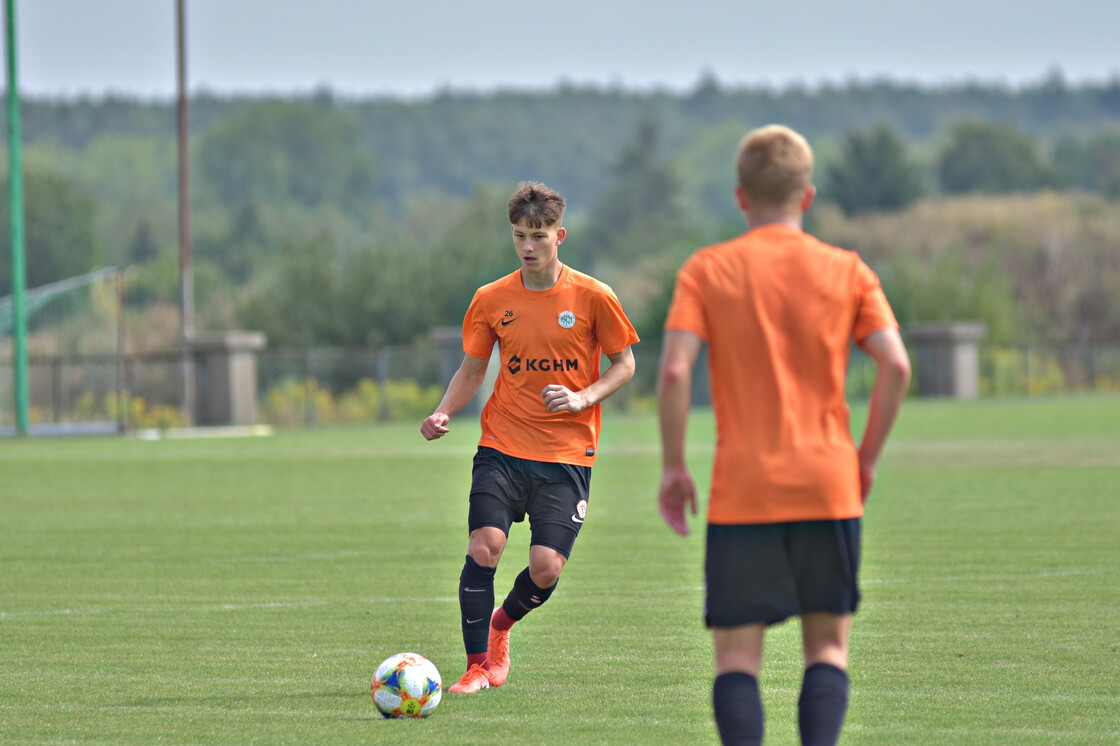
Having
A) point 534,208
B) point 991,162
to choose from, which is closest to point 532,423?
point 534,208

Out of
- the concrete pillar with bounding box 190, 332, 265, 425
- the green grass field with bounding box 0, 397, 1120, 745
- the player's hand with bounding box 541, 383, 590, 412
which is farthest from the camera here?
the concrete pillar with bounding box 190, 332, 265, 425

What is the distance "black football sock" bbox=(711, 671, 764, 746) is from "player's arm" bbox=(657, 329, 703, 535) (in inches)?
17.3

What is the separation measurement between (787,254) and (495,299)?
268 centimetres

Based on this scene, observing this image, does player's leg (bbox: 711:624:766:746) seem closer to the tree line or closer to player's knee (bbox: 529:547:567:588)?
player's knee (bbox: 529:547:567:588)

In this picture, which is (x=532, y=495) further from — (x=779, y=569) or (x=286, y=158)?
(x=286, y=158)

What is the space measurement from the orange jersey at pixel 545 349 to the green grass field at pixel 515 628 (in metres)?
1.01

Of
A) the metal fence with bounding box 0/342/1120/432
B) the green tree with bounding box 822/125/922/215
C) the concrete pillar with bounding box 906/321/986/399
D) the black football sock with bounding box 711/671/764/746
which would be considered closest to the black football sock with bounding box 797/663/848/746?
the black football sock with bounding box 711/671/764/746

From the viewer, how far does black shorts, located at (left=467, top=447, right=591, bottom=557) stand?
6762mm

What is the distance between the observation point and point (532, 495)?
6859 mm

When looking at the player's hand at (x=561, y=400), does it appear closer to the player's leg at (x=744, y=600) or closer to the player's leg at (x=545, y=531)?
the player's leg at (x=545, y=531)

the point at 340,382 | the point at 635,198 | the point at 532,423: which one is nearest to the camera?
the point at 532,423

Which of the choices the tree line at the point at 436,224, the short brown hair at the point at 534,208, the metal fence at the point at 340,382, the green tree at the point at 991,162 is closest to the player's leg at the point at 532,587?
the short brown hair at the point at 534,208

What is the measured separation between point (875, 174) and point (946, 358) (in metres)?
60.2

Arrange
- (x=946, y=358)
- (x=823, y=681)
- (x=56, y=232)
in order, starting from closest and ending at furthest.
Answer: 1. (x=823, y=681)
2. (x=946, y=358)
3. (x=56, y=232)
